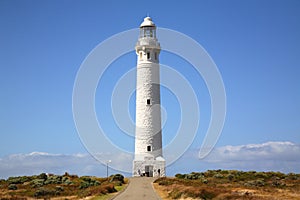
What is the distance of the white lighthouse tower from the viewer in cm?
4497

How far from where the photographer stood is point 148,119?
44969 millimetres

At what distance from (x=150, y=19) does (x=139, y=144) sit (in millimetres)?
14425

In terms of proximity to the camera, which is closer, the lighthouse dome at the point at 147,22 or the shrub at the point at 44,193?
the shrub at the point at 44,193

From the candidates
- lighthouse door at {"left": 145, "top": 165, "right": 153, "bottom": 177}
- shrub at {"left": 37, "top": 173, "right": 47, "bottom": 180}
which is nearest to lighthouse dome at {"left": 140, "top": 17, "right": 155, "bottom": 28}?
lighthouse door at {"left": 145, "top": 165, "right": 153, "bottom": 177}

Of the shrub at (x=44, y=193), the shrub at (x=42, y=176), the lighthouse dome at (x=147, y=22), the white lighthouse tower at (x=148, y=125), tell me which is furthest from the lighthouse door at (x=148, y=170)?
the lighthouse dome at (x=147, y=22)

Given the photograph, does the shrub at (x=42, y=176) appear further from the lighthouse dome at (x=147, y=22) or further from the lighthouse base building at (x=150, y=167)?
the lighthouse dome at (x=147, y=22)

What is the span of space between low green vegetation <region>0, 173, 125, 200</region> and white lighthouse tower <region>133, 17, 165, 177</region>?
461 cm

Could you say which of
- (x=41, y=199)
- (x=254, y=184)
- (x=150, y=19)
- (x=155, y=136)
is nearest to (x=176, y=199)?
(x=41, y=199)

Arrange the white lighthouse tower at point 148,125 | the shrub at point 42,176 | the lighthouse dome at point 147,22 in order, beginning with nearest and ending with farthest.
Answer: the white lighthouse tower at point 148,125
the shrub at point 42,176
the lighthouse dome at point 147,22

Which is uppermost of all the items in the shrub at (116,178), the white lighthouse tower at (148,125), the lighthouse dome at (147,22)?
the lighthouse dome at (147,22)

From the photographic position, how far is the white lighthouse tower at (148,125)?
45.0 metres

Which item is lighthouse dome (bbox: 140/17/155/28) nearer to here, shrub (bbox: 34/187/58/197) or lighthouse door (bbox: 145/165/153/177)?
lighthouse door (bbox: 145/165/153/177)

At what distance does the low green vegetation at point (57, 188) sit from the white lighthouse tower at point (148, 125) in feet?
15.1

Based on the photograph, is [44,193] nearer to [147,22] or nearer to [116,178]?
[116,178]
